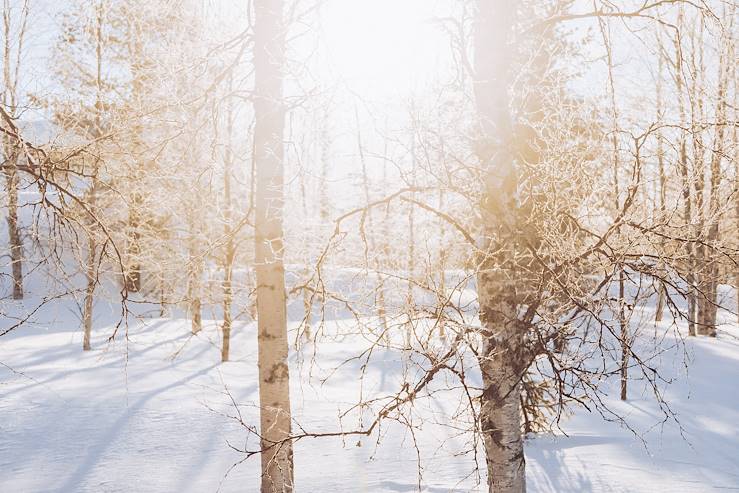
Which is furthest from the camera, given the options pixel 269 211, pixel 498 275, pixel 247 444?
pixel 247 444

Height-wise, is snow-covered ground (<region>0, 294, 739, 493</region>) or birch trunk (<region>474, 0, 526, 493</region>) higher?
birch trunk (<region>474, 0, 526, 493</region>)

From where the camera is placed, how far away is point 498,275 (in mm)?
3670

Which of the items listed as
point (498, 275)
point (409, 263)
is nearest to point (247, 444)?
point (409, 263)

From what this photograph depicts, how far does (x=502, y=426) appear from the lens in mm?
3619

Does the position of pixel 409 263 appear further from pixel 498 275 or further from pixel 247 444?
pixel 498 275

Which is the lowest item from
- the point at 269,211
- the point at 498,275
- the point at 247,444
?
the point at 247,444

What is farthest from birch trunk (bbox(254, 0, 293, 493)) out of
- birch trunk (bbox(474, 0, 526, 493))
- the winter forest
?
birch trunk (bbox(474, 0, 526, 493))

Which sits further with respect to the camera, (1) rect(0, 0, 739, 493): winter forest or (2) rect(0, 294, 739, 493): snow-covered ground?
(2) rect(0, 294, 739, 493): snow-covered ground

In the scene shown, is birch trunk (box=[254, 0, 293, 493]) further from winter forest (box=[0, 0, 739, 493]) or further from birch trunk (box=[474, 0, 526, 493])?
birch trunk (box=[474, 0, 526, 493])

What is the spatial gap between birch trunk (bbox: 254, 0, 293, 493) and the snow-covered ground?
572mm

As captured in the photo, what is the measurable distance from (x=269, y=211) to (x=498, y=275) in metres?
2.34

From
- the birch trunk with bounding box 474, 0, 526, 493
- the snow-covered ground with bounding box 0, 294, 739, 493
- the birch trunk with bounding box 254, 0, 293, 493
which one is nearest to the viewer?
the birch trunk with bounding box 474, 0, 526, 493

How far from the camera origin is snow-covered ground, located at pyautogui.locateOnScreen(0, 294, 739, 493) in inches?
266

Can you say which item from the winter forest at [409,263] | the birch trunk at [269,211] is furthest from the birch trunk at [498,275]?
the birch trunk at [269,211]
